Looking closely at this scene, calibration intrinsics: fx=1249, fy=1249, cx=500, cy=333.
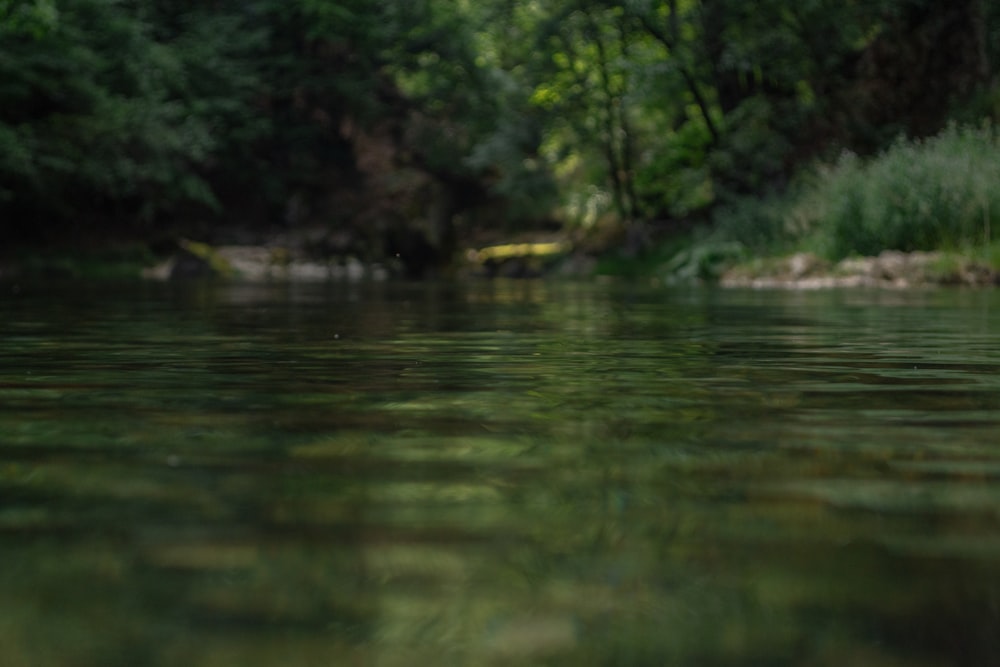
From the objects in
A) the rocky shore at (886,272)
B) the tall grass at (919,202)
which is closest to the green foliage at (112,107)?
the rocky shore at (886,272)

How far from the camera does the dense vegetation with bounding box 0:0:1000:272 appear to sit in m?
28.2

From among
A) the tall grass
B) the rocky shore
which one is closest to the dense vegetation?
the tall grass

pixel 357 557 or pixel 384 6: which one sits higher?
pixel 384 6

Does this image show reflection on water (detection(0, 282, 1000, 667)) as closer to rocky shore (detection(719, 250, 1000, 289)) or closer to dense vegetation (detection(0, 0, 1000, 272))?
rocky shore (detection(719, 250, 1000, 289))

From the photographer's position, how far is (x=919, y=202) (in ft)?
62.0

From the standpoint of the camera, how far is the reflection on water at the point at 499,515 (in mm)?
1440

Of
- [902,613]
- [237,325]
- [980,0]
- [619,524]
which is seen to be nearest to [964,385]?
[619,524]

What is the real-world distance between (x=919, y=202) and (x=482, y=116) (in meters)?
26.7

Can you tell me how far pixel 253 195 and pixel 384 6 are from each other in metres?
8.46

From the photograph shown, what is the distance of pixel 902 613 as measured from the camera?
1.53m

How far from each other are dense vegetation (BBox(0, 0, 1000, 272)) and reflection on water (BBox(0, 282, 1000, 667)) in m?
16.2

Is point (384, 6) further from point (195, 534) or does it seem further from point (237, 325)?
point (195, 534)

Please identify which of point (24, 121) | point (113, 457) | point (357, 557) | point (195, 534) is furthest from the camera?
point (24, 121)

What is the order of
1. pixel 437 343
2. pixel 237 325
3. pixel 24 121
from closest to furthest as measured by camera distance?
1. pixel 437 343
2. pixel 237 325
3. pixel 24 121
